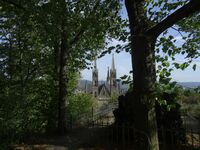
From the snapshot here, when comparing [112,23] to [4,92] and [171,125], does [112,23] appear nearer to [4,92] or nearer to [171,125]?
[171,125]

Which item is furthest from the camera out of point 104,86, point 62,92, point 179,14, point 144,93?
point 104,86

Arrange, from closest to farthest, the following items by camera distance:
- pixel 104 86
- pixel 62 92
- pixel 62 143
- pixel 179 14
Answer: pixel 179 14 → pixel 62 143 → pixel 62 92 → pixel 104 86

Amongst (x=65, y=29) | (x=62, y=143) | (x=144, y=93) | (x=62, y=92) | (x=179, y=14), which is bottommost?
(x=62, y=143)

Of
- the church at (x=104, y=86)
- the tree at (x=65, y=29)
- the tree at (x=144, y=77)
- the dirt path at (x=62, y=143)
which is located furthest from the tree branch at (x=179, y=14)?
the church at (x=104, y=86)

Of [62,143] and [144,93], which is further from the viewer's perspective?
[62,143]

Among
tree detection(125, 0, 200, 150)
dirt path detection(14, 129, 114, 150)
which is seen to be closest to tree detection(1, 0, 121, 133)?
dirt path detection(14, 129, 114, 150)

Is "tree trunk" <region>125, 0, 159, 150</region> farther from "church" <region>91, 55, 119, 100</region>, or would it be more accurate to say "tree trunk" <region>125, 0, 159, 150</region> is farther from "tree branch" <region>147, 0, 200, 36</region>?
"church" <region>91, 55, 119, 100</region>

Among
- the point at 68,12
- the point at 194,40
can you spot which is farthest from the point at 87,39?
the point at 194,40

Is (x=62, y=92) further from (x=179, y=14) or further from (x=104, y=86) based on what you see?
(x=104, y=86)

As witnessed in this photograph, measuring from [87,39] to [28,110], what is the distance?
5.31 meters

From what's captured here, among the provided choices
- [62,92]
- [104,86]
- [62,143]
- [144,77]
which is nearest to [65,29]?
[62,92]

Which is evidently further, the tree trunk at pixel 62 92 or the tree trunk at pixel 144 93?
the tree trunk at pixel 62 92

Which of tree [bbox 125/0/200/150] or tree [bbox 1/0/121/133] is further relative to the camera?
tree [bbox 1/0/121/133]

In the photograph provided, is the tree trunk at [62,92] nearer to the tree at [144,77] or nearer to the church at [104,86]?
the tree at [144,77]
